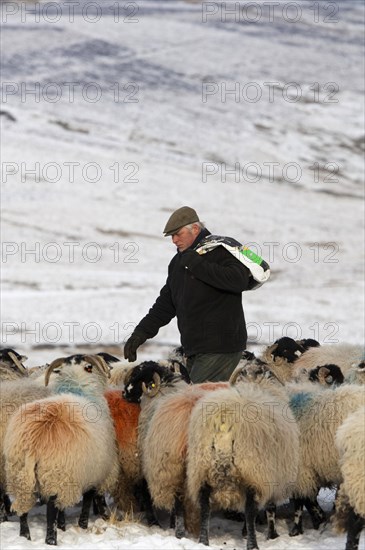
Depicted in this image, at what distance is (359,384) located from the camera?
849 cm

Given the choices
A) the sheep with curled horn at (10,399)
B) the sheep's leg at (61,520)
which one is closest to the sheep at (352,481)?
the sheep's leg at (61,520)

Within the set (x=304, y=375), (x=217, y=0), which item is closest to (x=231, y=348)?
(x=304, y=375)

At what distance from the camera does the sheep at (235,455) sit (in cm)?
688

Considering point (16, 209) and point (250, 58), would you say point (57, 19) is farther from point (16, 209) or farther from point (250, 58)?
point (16, 209)

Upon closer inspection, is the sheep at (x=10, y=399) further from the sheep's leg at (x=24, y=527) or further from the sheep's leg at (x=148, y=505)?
the sheep's leg at (x=148, y=505)

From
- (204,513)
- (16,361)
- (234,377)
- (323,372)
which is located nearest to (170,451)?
(204,513)

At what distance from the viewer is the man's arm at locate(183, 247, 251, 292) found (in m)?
8.10

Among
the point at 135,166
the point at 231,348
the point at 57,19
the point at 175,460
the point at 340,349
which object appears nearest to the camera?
the point at 175,460

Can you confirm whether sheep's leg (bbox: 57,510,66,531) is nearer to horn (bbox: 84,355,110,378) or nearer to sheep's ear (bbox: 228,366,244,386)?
horn (bbox: 84,355,110,378)

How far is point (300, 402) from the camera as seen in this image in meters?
8.01

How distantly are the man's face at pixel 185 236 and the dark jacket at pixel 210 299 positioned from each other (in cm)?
5

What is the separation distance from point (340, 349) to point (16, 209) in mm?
27929

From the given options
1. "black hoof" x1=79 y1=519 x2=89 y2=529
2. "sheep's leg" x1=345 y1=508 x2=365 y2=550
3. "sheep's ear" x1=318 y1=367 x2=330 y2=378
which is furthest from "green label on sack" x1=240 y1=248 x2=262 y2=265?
"black hoof" x1=79 y1=519 x2=89 y2=529

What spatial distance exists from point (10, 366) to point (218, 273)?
2274 millimetres
